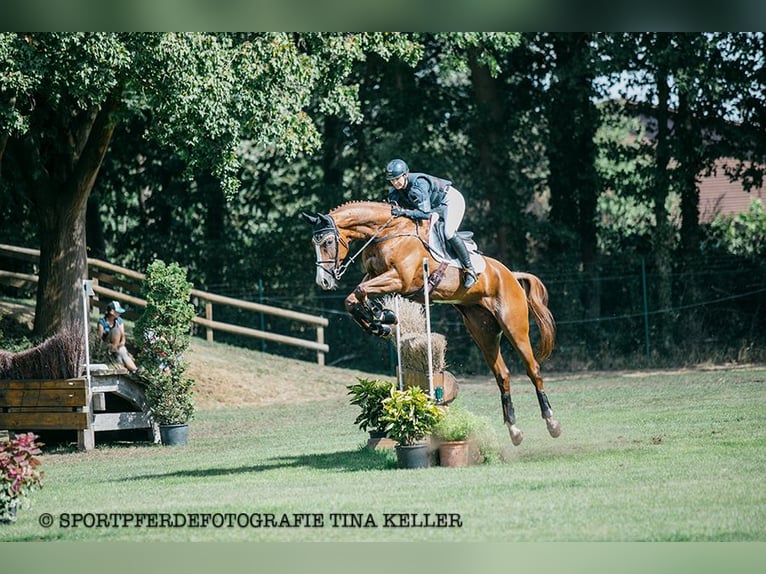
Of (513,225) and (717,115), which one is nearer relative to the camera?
(717,115)

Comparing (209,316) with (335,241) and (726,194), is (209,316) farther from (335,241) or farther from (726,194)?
(726,194)

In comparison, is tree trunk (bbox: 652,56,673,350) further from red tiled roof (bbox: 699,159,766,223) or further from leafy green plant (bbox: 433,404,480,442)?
leafy green plant (bbox: 433,404,480,442)

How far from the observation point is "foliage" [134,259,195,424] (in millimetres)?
12031

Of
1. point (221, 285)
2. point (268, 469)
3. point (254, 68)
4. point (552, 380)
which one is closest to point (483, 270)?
point (268, 469)

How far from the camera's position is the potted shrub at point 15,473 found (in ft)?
24.7

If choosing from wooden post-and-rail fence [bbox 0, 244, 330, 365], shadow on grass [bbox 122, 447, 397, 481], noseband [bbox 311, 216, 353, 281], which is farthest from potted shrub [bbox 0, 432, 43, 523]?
wooden post-and-rail fence [bbox 0, 244, 330, 365]

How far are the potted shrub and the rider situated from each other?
3.35 m

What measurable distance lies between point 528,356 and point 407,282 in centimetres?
165

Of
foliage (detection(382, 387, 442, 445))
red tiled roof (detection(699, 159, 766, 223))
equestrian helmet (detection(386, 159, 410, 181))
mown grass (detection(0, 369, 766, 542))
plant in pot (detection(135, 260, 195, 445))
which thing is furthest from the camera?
red tiled roof (detection(699, 159, 766, 223))

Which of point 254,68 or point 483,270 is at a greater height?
point 254,68

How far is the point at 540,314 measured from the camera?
1055 centimetres

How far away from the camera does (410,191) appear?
921 centimetres

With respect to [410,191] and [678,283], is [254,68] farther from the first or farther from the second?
[678,283]

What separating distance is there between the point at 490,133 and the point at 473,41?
331cm
